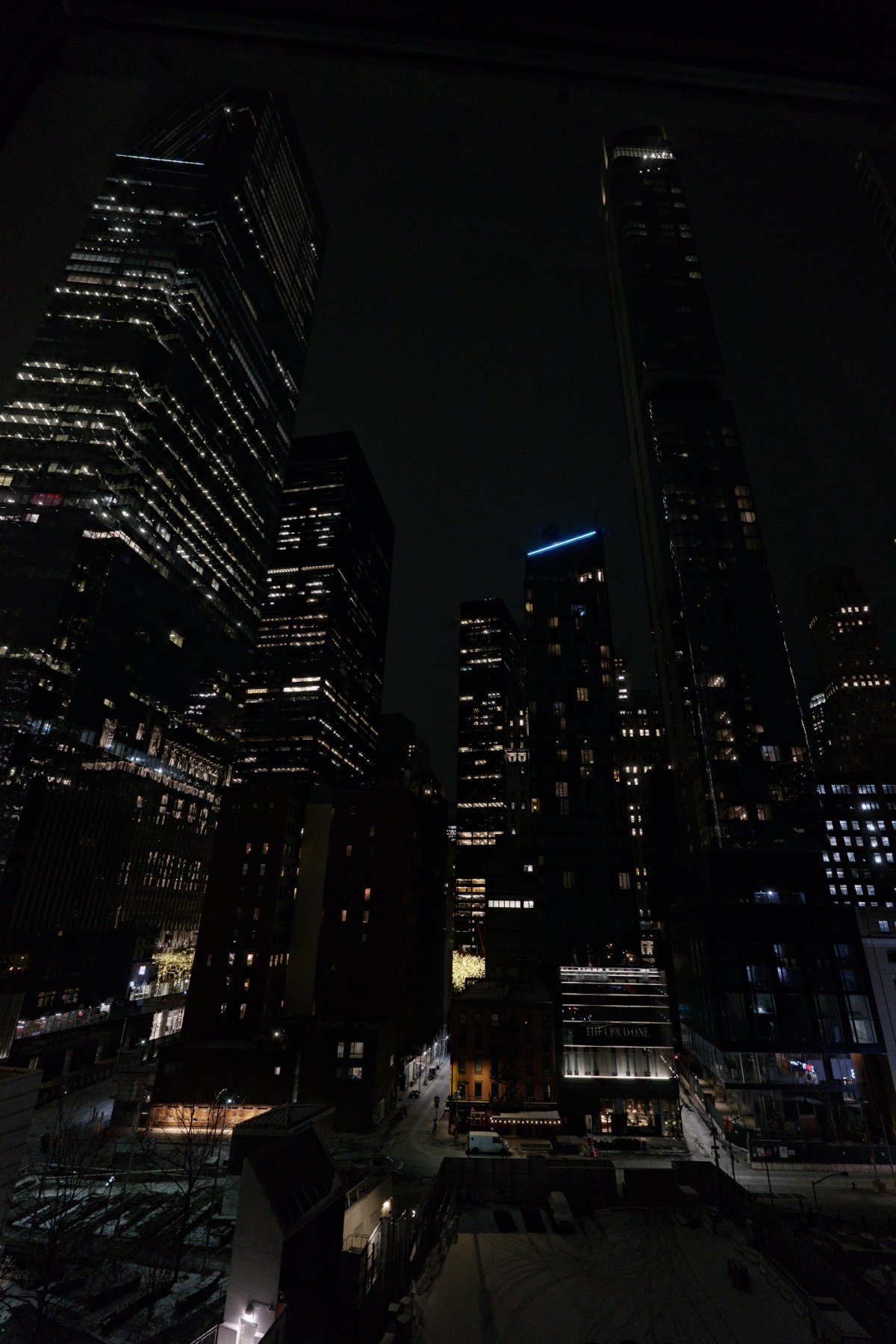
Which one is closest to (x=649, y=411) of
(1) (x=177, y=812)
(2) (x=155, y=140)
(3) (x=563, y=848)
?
(3) (x=563, y=848)

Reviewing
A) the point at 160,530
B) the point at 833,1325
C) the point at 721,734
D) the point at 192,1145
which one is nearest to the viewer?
the point at 833,1325

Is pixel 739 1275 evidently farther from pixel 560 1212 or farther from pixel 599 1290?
pixel 560 1212

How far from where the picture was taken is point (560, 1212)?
21.1 metres

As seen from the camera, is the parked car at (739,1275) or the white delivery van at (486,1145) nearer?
the parked car at (739,1275)

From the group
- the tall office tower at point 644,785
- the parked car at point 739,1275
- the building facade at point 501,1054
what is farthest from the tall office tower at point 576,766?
the parked car at point 739,1275

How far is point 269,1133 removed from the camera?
2623 cm

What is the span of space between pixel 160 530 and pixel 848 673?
531ft

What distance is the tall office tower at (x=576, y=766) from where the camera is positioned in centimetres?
8662

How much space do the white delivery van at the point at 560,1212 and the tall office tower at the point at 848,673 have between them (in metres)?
139

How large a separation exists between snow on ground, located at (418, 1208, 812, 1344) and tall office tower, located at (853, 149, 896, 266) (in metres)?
22.4

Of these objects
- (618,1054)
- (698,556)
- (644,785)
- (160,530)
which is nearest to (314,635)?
(160,530)

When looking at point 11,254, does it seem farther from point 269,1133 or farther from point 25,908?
point 25,908

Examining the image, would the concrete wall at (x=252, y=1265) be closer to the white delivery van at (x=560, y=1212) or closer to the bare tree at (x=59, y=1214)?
the bare tree at (x=59, y=1214)

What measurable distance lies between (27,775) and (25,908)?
15.0 m
